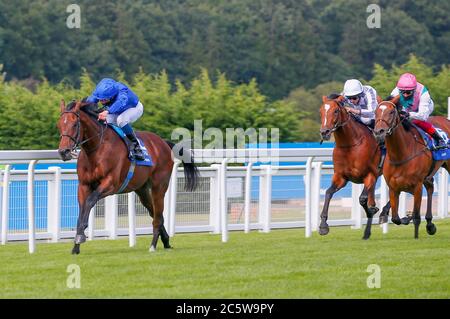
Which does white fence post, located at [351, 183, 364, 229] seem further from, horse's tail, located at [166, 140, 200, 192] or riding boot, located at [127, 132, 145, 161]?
riding boot, located at [127, 132, 145, 161]

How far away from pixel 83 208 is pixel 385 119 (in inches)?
120

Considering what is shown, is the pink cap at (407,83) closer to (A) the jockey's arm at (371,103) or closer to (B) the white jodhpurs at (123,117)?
(A) the jockey's arm at (371,103)

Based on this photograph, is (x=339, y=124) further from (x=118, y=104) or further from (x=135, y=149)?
(x=118, y=104)

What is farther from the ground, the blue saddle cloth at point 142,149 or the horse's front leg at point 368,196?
the blue saddle cloth at point 142,149

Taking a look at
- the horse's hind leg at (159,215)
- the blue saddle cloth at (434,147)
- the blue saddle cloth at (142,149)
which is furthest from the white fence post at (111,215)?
the blue saddle cloth at (434,147)

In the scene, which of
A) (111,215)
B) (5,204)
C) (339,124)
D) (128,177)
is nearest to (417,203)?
(339,124)

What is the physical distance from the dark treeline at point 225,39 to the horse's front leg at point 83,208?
3625 centimetres

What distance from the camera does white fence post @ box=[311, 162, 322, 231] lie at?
13.1 meters

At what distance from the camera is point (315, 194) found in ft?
43.8

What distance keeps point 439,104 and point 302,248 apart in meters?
18.7

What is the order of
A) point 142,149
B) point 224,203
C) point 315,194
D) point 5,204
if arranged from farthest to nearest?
point 315,194
point 224,203
point 5,204
point 142,149

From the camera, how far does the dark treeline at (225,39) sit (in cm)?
4938

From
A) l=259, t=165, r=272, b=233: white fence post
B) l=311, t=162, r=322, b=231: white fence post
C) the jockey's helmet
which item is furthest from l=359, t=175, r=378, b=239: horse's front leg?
the jockey's helmet
